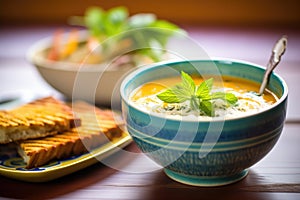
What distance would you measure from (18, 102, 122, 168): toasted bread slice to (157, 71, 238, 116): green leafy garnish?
0.28m

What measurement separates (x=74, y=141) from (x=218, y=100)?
0.39 m

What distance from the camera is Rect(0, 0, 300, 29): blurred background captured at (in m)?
2.52

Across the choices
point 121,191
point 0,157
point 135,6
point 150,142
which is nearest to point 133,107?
point 150,142

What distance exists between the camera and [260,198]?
1.21 meters

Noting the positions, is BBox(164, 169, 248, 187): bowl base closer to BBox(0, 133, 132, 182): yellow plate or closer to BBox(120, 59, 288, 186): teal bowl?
BBox(120, 59, 288, 186): teal bowl

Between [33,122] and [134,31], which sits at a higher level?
[134,31]

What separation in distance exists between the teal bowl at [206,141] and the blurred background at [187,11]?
1309 millimetres

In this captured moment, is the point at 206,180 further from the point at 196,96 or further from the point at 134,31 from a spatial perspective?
the point at 134,31

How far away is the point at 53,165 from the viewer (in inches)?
53.1

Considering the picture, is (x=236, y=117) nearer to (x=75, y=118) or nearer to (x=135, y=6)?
(x=75, y=118)

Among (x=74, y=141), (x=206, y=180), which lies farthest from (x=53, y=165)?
(x=206, y=180)

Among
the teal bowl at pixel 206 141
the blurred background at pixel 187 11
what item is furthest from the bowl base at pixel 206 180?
the blurred background at pixel 187 11

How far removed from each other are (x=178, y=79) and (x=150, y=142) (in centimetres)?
30

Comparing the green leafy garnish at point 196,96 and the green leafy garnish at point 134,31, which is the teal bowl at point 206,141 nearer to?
the green leafy garnish at point 196,96
